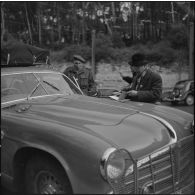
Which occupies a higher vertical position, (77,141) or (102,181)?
(77,141)

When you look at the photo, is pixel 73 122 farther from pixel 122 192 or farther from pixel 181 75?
pixel 181 75

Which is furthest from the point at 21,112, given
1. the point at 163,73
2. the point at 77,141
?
the point at 163,73

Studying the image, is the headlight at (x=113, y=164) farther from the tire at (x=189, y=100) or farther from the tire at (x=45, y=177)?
the tire at (x=189, y=100)

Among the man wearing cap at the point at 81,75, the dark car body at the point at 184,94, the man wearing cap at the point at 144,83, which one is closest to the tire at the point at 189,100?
the dark car body at the point at 184,94

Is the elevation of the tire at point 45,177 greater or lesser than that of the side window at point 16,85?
lesser

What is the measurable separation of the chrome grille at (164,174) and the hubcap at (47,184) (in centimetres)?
58

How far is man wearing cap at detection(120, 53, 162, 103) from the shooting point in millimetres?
5099

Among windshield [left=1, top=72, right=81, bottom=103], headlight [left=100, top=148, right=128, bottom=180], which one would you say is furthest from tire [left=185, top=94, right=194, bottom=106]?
headlight [left=100, top=148, right=128, bottom=180]

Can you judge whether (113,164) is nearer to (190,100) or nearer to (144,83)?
(144,83)

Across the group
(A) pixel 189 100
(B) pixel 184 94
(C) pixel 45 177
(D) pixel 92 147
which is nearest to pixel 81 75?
(C) pixel 45 177

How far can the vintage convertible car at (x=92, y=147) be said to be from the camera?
282cm

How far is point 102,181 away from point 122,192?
0.74 ft

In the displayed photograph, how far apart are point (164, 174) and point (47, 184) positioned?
44.3 inches

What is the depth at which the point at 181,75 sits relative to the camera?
92.2 ft
